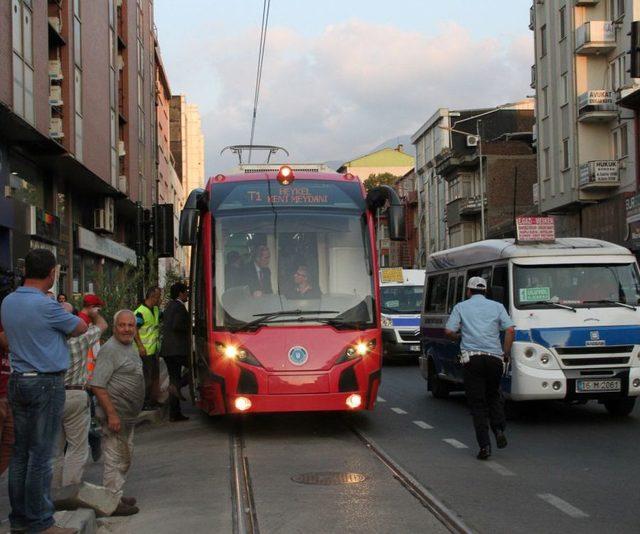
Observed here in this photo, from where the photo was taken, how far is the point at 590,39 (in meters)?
36.6

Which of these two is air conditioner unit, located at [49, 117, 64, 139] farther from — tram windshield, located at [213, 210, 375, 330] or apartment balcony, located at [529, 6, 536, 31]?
apartment balcony, located at [529, 6, 536, 31]

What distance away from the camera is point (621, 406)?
43.6ft

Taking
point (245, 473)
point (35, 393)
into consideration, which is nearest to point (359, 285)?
point (245, 473)

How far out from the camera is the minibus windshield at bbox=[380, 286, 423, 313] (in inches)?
993

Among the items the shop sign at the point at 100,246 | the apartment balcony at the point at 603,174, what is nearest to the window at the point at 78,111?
the shop sign at the point at 100,246

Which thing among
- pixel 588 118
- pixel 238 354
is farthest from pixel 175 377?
pixel 588 118

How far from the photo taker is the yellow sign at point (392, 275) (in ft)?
85.5

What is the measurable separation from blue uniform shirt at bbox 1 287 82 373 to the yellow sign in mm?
20314

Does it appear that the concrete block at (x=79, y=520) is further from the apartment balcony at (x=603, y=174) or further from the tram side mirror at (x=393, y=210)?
the apartment balcony at (x=603, y=174)

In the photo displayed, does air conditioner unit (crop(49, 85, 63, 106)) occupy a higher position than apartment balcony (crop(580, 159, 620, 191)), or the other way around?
air conditioner unit (crop(49, 85, 63, 106))

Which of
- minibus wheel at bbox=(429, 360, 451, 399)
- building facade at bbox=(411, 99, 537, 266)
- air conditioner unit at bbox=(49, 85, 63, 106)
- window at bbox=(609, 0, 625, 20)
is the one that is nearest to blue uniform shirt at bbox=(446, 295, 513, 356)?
minibus wheel at bbox=(429, 360, 451, 399)

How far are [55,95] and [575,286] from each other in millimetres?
19670

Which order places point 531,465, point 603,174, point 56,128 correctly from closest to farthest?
point 531,465 → point 56,128 → point 603,174

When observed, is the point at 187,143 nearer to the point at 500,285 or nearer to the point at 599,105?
the point at 599,105
